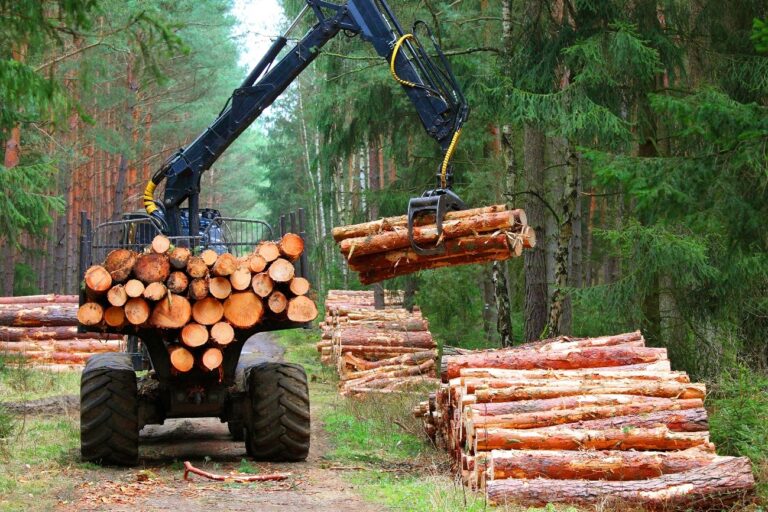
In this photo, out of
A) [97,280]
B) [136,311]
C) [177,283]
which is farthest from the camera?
[177,283]

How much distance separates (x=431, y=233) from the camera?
9891mm

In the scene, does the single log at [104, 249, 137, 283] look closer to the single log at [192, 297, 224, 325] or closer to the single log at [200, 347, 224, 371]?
the single log at [192, 297, 224, 325]

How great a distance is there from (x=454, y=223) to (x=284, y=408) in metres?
2.60

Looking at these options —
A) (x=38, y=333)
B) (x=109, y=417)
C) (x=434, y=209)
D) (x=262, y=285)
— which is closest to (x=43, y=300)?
(x=38, y=333)

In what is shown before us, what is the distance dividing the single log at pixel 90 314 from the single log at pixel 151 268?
473 millimetres

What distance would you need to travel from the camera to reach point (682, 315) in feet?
46.3

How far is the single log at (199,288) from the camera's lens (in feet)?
31.0

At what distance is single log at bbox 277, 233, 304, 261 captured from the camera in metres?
9.65

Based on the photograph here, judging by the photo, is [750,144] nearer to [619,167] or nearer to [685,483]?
[619,167]

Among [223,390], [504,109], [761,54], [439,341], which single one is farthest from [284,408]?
[439,341]

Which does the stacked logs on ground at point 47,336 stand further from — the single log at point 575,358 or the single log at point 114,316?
the single log at point 575,358

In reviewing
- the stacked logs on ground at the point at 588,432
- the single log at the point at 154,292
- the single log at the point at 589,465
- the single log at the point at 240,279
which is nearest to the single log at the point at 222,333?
the single log at the point at 240,279

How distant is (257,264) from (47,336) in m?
13.1

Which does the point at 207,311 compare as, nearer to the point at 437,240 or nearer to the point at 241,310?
the point at 241,310
